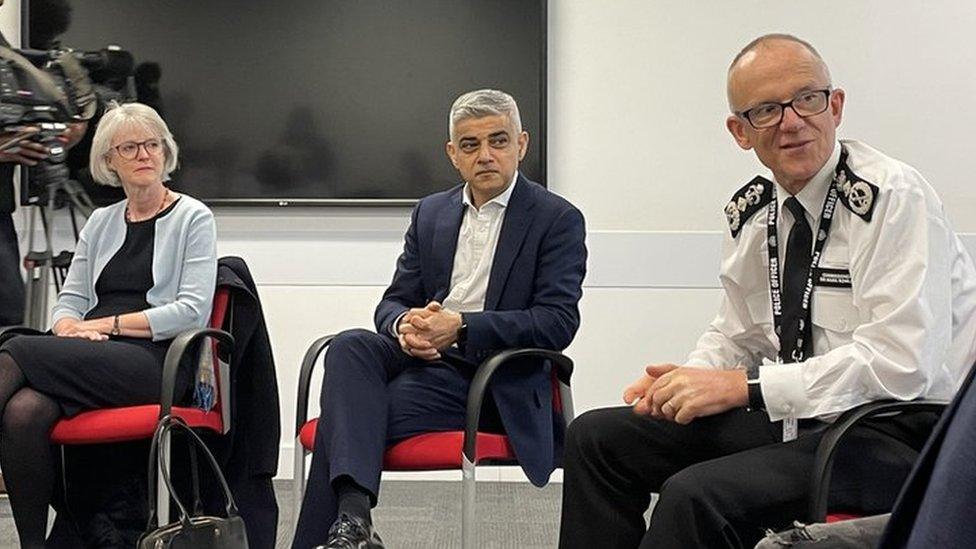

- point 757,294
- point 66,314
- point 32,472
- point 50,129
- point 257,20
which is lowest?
point 32,472

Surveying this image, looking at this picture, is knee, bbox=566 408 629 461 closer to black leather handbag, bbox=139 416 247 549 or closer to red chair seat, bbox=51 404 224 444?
black leather handbag, bbox=139 416 247 549

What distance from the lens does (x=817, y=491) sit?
192 centimetres

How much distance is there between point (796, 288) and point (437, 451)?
96 cm

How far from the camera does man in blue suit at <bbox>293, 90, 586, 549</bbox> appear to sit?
269cm

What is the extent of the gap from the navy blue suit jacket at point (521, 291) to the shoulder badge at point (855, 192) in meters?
0.94

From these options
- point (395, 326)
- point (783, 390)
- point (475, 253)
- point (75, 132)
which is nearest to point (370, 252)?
point (75, 132)

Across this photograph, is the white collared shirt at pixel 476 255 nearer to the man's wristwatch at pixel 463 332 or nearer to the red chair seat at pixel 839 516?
the man's wristwatch at pixel 463 332

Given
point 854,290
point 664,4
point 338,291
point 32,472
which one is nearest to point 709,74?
point 664,4

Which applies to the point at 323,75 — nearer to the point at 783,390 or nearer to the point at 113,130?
the point at 113,130

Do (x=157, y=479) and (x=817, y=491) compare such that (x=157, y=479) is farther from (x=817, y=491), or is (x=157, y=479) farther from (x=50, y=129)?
(x=817, y=491)

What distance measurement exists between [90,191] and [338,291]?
1064 mm

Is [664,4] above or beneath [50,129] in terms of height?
above

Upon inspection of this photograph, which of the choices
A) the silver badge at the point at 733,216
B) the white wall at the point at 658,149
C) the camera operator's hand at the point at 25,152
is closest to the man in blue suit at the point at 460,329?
the silver badge at the point at 733,216

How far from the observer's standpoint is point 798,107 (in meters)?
2.22
